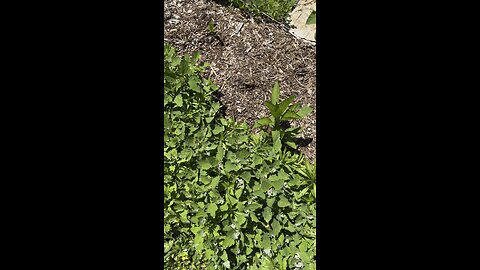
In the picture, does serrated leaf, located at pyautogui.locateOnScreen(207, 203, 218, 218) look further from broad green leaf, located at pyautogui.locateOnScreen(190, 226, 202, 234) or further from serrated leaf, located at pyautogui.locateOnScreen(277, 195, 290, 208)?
serrated leaf, located at pyautogui.locateOnScreen(277, 195, 290, 208)

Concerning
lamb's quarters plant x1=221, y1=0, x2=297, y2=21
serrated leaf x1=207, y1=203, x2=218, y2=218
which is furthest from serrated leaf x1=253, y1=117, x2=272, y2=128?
lamb's quarters plant x1=221, y1=0, x2=297, y2=21

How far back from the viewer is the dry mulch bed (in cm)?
366

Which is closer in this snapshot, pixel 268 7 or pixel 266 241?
pixel 266 241

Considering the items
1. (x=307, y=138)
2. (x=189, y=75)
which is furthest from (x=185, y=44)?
(x=307, y=138)

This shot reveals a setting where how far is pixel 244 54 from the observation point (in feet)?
12.7

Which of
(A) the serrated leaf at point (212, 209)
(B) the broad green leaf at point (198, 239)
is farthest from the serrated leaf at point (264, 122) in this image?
(B) the broad green leaf at point (198, 239)

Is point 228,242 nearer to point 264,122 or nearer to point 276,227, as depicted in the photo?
point 276,227

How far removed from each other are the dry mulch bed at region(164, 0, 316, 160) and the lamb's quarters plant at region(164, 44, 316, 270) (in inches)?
26.2

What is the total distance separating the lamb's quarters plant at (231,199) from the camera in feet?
8.41

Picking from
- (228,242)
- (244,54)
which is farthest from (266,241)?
(244,54)

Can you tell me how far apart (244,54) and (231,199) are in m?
1.55

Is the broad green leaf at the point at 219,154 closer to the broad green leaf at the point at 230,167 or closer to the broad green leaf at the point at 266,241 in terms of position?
the broad green leaf at the point at 230,167

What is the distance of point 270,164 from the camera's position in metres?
2.71

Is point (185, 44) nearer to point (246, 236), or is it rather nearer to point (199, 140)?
point (199, 140)
